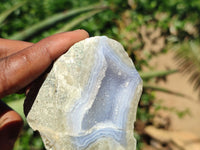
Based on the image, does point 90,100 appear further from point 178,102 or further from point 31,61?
point 178,102

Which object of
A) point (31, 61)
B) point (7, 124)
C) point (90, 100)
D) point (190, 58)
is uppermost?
point (31, 61)

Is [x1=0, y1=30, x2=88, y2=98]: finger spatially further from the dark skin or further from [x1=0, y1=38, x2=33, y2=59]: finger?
[x1=0, y1=38, x2=33, y2=59]: finger

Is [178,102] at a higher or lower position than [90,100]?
lower

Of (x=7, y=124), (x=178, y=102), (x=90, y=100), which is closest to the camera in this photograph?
(x=90, y=100)

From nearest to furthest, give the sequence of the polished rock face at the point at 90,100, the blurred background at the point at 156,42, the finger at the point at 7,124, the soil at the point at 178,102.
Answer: the polished rock face at the point at 90,100, the finger at the point at 7,124, the blurred background at the point at 156,42, the soil at the point at 178,102

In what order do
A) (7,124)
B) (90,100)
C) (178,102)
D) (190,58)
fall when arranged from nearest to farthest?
(90,100), (7,124), (190,58), (178,102)

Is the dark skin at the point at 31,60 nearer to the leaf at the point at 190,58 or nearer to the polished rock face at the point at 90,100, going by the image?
the polished rock face at the point at 90,100

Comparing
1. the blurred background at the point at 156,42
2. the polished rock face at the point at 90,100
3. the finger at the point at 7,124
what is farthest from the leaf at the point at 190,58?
the finger at the point at 7,124

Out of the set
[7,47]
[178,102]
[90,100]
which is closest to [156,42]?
[178,102]
